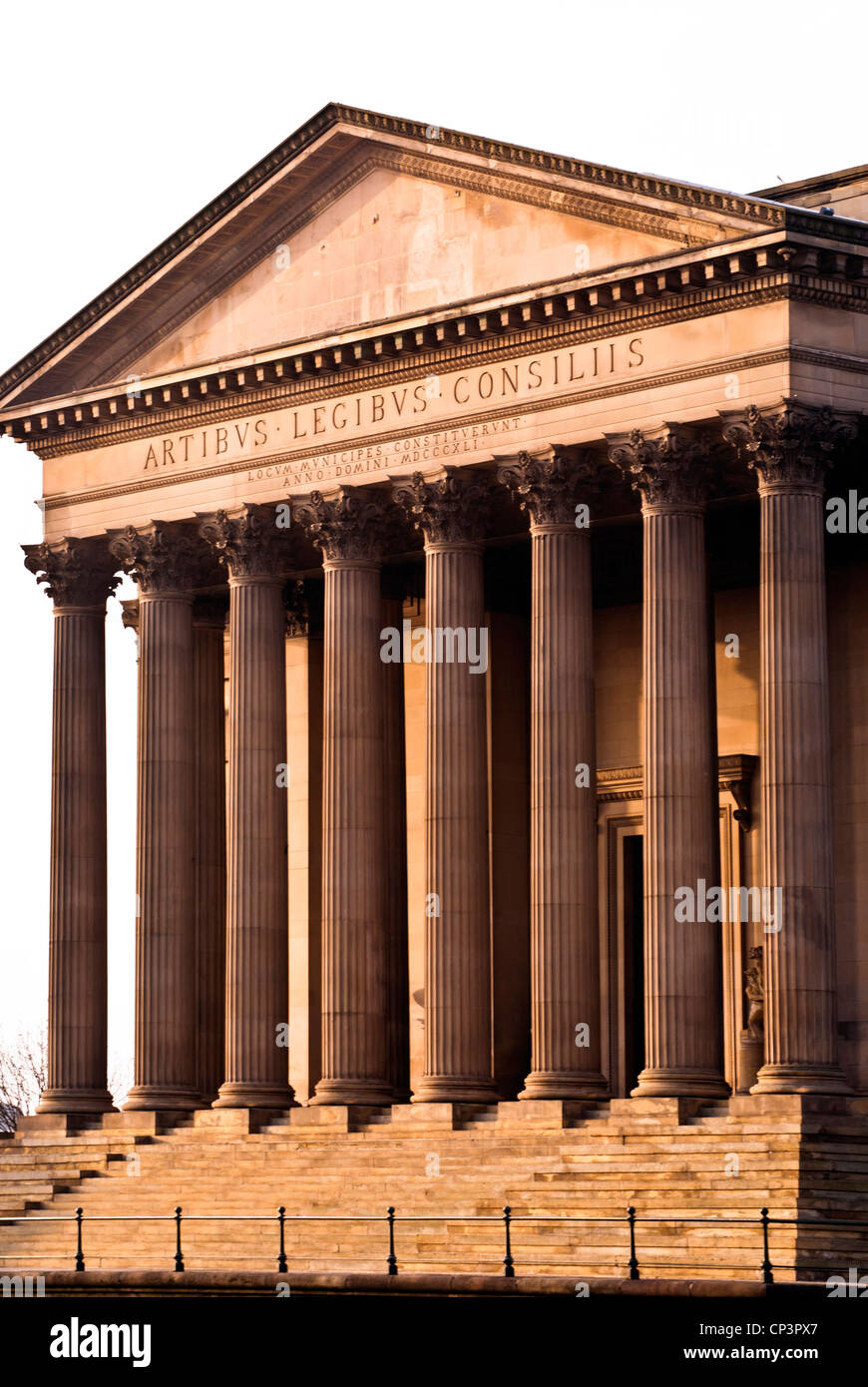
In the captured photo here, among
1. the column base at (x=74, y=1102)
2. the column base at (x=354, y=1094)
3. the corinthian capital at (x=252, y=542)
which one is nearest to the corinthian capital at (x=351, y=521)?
the corinthian capital at (x=252, y=542)

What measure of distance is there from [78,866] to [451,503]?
14.2m

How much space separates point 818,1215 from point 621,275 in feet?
64.6

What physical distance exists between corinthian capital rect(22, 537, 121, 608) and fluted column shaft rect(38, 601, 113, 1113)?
28 centimetres

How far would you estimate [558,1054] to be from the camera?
61.5 meters

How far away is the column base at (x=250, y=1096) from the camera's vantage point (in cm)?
6700

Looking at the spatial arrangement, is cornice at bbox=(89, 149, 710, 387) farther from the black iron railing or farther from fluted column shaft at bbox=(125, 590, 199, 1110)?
the black iron railing

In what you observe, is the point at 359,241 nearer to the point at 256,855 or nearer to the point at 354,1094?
the point at 256,855

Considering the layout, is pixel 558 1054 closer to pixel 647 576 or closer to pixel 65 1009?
pixel 647 576

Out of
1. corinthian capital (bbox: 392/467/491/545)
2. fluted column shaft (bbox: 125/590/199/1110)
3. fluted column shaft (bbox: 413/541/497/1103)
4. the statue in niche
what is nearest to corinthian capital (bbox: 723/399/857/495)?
corinthian capital (bbox: 392/467/491/545)

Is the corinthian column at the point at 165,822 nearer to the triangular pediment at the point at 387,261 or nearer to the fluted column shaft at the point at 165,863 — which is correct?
the fluted column shaft at the point at 165,863

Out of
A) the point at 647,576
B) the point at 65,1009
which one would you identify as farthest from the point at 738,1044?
the point at 65,1009

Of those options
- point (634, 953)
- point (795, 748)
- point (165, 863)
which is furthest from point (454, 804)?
point (795, 748)

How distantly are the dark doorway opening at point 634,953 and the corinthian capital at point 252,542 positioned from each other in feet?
35.4

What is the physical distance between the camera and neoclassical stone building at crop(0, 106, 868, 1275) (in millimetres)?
59406
